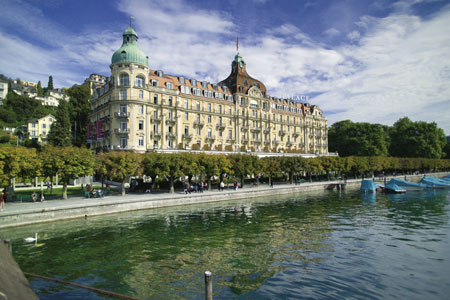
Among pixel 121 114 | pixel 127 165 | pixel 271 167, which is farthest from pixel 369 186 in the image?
pixel 121 114

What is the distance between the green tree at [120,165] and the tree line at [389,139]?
85.0 meters

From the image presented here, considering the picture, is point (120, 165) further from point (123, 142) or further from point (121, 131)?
point (123, 142)

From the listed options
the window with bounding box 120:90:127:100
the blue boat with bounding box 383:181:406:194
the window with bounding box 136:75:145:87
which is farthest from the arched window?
the blue boat with bounding box 383:181:406:194

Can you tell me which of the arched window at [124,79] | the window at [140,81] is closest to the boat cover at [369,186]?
the window at [140,81]

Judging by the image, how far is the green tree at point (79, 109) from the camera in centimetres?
8250

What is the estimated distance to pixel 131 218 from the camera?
1150 inches

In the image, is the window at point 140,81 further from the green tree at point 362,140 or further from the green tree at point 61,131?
the green tree at point 362,140

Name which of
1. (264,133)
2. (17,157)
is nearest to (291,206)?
(17,157)

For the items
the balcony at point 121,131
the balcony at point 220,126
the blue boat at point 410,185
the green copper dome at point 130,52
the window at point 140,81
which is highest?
the green copper dome at point 130,52

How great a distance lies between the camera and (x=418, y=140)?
345 ft

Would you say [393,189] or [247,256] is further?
[393,189]

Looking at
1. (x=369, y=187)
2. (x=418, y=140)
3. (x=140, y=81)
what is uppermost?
(x=140, y=81)

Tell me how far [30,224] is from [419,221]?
130ft

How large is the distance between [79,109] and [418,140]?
418 feet
